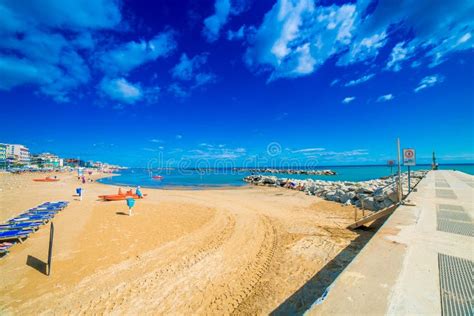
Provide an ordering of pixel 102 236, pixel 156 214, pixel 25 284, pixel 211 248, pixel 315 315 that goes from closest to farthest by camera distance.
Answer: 1. pixel 315 315
2. pixel 25 284
3. pixel 211 248
4. pixel 102 236
5. pixel 156 214

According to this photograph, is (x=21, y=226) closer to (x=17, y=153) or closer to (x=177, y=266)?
(x=177, y=266)

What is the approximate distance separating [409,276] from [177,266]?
16.8ft

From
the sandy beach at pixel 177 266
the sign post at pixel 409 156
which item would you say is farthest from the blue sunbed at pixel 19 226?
the sign post at pixel 409 156

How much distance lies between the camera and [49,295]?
4461 millimetres

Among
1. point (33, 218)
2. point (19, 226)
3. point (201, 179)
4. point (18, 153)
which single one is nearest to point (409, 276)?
point (19, 226)

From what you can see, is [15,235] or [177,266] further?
[15,235]

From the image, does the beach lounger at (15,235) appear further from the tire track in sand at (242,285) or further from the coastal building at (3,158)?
the coastal building at (3,158)

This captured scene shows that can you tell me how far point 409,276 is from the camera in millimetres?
3121

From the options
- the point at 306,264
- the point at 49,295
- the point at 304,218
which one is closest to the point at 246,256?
the point at 306,264

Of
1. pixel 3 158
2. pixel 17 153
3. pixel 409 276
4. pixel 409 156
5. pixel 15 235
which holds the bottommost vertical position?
pixel 15 235

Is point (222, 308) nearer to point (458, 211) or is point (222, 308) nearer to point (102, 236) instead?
point (102, 236)

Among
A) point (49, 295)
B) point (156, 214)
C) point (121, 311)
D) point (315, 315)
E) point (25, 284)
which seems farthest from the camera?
point (156, 214)

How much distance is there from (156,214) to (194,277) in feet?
24.9

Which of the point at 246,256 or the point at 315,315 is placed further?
the point at 246,256
